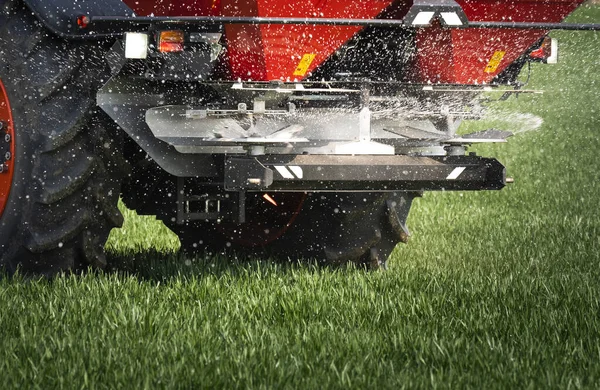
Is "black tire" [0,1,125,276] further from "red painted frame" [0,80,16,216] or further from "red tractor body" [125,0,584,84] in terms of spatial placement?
"red tractor body" [125,0,584,84]

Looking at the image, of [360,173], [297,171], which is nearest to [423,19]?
[360,173]

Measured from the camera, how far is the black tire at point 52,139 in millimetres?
5566

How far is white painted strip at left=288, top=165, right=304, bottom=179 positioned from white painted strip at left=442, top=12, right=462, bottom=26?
912 millimetres

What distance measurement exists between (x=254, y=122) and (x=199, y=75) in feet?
1.29

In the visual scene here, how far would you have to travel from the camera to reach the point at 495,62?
5.95m

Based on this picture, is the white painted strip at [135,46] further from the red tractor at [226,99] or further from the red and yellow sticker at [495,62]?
the red and yellow sticker at [495,62]

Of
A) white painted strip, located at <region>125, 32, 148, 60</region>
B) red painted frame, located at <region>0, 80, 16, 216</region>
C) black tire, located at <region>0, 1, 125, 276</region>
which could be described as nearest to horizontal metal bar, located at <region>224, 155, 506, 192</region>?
white painted strip, located at <region>125, 32, 148, 60</region>

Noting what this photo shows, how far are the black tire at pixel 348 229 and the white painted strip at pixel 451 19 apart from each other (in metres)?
1.20

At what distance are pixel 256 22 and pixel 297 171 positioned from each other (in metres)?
0.73

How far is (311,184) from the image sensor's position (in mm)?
5547

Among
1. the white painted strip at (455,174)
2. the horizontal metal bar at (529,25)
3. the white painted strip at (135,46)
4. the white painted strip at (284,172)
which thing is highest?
the horizontal metal bar at (529,25)

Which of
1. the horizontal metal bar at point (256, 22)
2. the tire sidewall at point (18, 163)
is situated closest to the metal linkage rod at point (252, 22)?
the horizontal metal bar at point (256, 22)

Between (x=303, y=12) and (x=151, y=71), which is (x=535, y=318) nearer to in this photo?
(x=303, y=12)

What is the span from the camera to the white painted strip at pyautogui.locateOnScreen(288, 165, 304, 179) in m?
5.40
